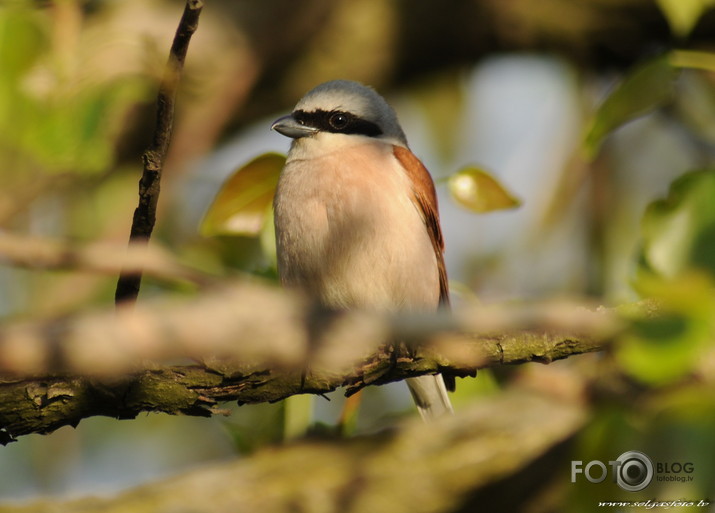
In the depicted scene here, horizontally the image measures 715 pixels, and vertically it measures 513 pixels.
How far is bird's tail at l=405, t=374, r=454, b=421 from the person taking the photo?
4.09 m

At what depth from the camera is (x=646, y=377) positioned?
1.68m

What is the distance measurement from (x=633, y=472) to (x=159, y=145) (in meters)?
1.77

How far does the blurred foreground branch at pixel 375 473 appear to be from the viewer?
12.6 feet

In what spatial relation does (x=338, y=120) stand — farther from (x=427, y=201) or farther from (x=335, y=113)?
(x=427, y=201)

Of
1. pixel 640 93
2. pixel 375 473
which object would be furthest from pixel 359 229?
pixel 640 93

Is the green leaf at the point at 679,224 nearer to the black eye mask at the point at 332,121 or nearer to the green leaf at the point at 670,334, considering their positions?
the green leaf at the point at 670,334

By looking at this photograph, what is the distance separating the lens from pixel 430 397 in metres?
4.14

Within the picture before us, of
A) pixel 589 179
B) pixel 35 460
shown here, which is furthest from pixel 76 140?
pixel 589 179

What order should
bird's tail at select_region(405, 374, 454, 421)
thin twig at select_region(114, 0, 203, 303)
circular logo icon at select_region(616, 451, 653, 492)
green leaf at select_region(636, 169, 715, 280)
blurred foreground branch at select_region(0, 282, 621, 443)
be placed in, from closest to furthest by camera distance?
1. blurred foreground branch at select_region(0, 282, 621, 443)
2. thin twig at select_region(114, 0, 203, 303)
3. circular logo icon at select_region(616, 451, 653, 492)
4. green leaf at select_region(636, 169, 715, 280)
5. bird's tail at select_region(405, 374, 454, 421)

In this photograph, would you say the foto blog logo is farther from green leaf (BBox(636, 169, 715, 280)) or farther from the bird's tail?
the bird's tail

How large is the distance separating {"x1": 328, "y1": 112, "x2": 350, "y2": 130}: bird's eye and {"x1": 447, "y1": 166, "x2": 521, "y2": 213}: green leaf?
Answer: 1.18m

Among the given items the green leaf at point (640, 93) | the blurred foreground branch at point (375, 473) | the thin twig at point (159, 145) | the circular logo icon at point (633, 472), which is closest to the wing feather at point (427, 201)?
the blurred foreground branch at point (375, 473)

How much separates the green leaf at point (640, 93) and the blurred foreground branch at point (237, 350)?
84cm

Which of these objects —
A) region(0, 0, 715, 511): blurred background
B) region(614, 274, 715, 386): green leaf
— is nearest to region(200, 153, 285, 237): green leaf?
region(0, 0, 715, 511): blurred background
